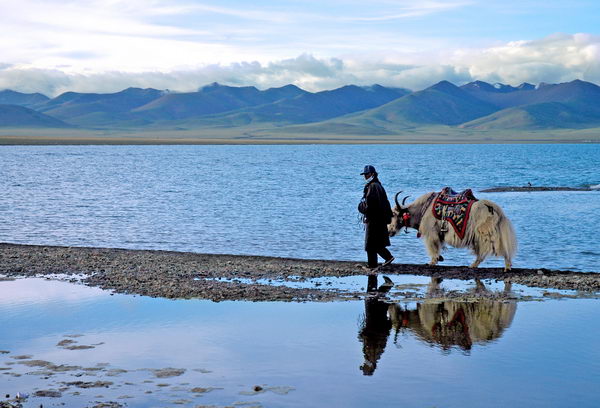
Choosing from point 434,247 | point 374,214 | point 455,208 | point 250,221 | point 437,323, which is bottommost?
point 250,221

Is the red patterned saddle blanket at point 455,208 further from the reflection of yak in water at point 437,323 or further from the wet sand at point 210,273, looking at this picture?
the reflection of yak in water at point 437,323

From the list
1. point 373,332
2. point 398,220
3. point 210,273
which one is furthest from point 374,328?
point 398,220

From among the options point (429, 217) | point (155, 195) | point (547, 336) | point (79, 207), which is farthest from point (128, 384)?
point (155, 195)

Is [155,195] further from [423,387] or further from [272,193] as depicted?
[423,387]

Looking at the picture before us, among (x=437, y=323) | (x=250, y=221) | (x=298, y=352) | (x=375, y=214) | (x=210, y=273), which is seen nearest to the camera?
(x=298, y=352)

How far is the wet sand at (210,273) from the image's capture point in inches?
397

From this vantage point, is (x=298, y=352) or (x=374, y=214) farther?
(x=374, y=214)

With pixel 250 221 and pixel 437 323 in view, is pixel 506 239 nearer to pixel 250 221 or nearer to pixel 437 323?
pixel 437 323

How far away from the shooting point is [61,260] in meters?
12.9

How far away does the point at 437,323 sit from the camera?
825 cm

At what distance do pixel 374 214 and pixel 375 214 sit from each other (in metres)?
0.02

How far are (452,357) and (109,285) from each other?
18.0ft

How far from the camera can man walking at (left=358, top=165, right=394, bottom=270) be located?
39.1 ft

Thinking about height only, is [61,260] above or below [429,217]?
below
